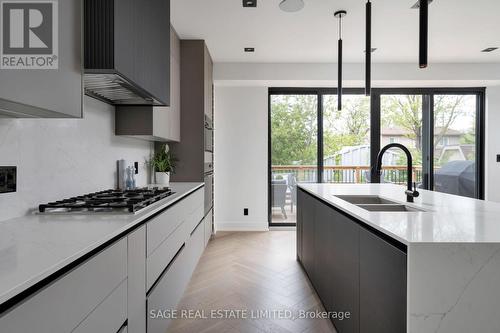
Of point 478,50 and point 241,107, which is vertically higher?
point 478,50

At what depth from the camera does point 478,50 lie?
163 inches

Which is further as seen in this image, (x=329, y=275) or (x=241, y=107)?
(x=241, y=107)

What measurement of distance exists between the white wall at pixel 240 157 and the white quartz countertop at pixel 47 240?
3.26 meters

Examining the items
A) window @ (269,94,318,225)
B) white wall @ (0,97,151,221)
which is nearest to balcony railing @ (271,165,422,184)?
window @ (269,94,318,225)

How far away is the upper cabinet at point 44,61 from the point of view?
1.01m

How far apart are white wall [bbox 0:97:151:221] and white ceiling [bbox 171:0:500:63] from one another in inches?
60.0

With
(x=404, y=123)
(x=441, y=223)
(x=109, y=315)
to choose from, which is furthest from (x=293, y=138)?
(x=109, y=315)

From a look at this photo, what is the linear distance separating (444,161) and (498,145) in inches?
32.4

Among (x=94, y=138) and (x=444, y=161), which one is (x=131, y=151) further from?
(x=444, y=161)

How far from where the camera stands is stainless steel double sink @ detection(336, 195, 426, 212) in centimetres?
194

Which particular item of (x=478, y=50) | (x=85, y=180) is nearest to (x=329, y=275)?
(x=85, y=180)

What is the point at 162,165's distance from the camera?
3502mm

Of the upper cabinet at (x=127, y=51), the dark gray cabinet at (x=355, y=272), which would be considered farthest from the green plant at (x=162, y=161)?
the dark gray cabinet at (x=355, y=272)

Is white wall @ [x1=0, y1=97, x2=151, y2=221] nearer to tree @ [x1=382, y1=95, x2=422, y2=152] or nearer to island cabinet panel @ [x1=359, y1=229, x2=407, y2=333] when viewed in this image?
island cabinet panel @ [x1=359, y1=229, x2=407, y2=333]
